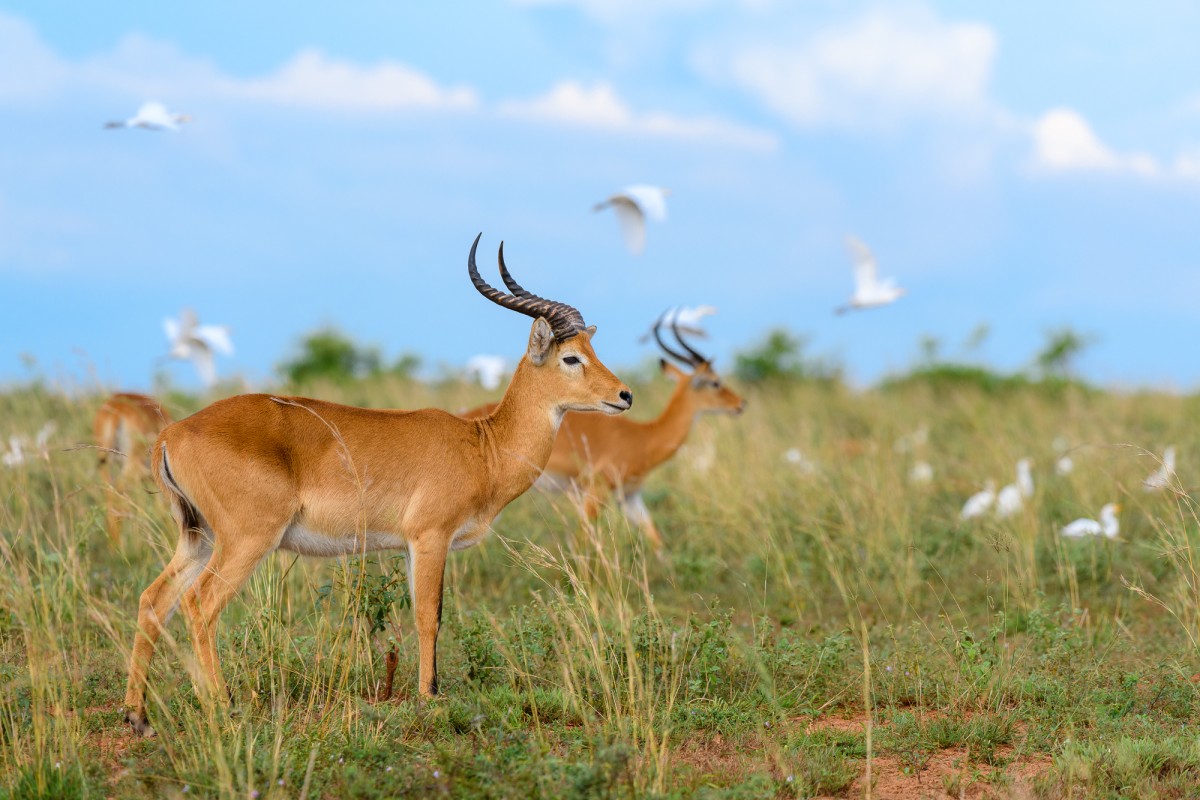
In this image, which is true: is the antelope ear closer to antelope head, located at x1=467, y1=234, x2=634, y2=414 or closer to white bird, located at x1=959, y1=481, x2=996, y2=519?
antelope head, located at x1=467, y1=234, x2=634, y2=414

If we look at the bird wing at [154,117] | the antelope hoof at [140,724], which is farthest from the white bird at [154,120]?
the antelope hoof at [140,724]

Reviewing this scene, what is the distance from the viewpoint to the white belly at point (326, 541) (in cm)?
558

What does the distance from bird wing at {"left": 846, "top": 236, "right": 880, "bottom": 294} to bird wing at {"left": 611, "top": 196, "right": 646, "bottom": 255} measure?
3362mm

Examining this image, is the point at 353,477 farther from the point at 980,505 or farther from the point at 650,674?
the point at 980,505

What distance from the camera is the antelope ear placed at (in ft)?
20.3

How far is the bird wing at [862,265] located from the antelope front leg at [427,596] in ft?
A: 22.4

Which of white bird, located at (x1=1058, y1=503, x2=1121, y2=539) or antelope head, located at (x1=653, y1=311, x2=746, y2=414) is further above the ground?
antelope head, located at (x1=653, y1=311, x2=746, y2=414)

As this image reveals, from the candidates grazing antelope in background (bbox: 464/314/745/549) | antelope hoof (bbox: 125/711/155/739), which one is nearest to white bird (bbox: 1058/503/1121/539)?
grazing antelope in background (bbox: 464/314/745/549)

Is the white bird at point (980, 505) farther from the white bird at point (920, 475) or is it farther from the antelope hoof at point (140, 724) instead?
the antelope hoof at point (140, 724)

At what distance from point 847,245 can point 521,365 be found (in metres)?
5.91

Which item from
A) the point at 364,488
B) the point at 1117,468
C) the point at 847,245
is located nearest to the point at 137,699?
the point at 364,488

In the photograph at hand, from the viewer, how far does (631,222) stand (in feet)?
28.4

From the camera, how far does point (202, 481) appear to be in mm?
5277

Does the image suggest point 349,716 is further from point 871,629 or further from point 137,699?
point 871,629
